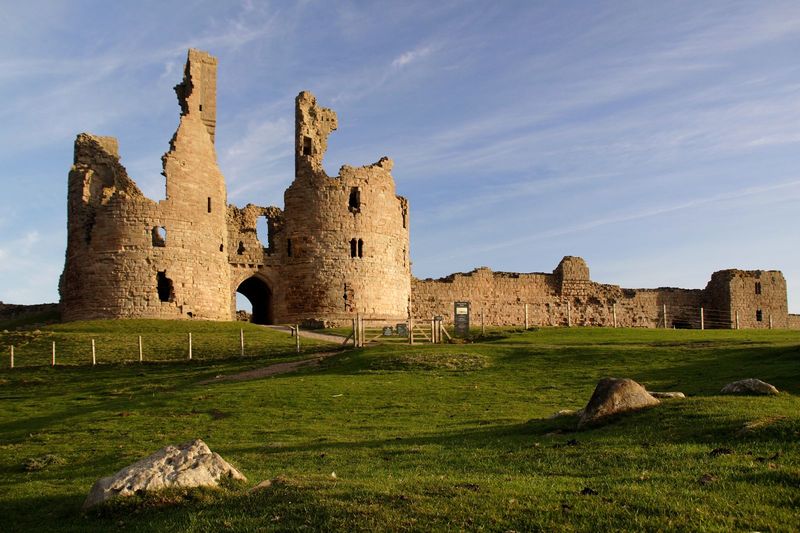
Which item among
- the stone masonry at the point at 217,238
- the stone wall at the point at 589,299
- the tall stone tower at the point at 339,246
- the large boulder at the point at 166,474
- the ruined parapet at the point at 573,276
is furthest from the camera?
the ruined parapet at the point at 573,276

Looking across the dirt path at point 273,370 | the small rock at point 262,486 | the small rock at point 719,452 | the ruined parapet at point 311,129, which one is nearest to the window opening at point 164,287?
the ruined parapet at point 311,129

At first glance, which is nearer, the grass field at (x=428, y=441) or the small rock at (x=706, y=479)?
the grass field at (x=428, y=441)

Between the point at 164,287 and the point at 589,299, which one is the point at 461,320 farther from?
the point at 589,299

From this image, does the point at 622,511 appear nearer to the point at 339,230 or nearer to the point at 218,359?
the point at 218,359

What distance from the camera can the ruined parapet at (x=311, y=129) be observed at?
5556 centimetres

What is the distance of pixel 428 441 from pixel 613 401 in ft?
11.9

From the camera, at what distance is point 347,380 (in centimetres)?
2812

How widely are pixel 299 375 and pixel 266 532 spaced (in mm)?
20836

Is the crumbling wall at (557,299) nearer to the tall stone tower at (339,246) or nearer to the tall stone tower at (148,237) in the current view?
the tall stone tower at (339,246)

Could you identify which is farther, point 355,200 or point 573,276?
point 573,276

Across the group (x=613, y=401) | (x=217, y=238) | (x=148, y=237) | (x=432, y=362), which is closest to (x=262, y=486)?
(x=613, y=401)

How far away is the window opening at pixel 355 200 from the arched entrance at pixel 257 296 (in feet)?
25.3

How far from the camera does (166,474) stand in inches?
475

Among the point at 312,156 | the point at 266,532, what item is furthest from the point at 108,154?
the point at 266,532
